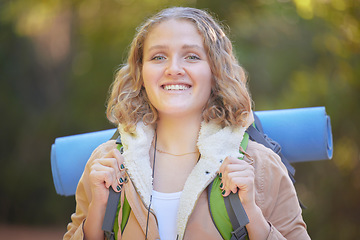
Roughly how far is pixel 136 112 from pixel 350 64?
2816 mm

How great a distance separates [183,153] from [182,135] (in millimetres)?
88

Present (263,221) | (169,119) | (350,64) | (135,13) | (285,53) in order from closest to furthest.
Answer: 1. (263,221)
2. (169,119)
3. (350,64)
4. (285,53)
5. (135,13)

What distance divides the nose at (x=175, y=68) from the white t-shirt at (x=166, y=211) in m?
0.54

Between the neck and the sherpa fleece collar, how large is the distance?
0.19 feet

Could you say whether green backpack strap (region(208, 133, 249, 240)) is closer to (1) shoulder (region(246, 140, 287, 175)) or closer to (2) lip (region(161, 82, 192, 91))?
(1) shoulder (region(246, 140, 287, 175))

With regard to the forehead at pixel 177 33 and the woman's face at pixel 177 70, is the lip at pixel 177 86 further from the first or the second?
the forehead at pixel 177 33

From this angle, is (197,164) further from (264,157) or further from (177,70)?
(177,70)

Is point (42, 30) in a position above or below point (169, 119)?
above

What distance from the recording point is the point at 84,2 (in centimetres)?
632

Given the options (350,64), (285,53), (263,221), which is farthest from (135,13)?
(263,221)

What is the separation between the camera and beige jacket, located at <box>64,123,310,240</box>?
187cm

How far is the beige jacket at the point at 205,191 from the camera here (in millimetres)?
1865

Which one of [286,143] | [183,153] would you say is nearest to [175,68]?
[183,153]

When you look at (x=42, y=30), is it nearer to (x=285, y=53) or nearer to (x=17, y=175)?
(x=17, y=175)
